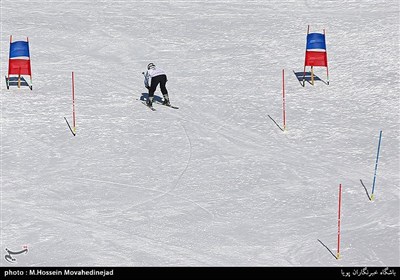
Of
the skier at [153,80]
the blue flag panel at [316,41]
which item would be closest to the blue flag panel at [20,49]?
the skier at [153,80]

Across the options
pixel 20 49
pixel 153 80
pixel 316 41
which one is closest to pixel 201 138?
pixel 153 80

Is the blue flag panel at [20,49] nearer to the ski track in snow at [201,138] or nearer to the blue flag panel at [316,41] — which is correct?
the ski track in snow at [201,138]

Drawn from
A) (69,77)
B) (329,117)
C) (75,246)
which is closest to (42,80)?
(69,77)

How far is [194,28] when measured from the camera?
3116cm

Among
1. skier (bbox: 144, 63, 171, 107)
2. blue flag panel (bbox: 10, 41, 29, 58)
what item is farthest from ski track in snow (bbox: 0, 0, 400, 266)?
blue flag panel (bbox: 10, 41, 29, 58)

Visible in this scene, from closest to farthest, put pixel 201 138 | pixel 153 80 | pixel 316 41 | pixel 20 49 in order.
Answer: pixel 201 138
pixel 153 80
pixel 20 49
pixel 316 41

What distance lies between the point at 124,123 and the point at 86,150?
170 centimetres

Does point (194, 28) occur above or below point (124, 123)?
above

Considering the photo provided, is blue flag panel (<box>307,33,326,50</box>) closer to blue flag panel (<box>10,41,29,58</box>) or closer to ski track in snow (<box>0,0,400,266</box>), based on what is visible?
ski track in snow (<box>0,0,400,266</box>)

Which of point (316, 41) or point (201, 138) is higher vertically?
point (316, 41)

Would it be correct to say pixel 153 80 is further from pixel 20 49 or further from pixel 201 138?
pixel 20 49

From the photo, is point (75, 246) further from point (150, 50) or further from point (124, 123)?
point (150, 50)

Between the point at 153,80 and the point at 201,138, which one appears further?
the point at 153,80

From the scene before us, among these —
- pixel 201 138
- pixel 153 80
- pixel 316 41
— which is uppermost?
pixel 316 41
